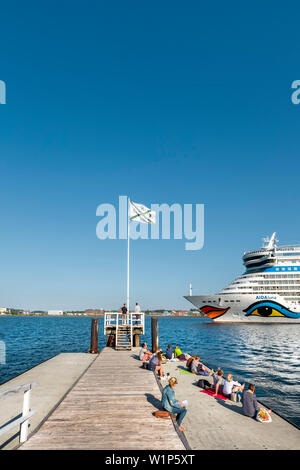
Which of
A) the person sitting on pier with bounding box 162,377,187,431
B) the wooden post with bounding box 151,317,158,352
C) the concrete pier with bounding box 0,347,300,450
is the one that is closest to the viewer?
the concrete pier with bounding box 0,347,300,450

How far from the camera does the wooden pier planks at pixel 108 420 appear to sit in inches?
230

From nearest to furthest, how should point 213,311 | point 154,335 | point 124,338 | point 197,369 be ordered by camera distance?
point 197,369 → point 124,338 → point 154,335 → point 213,311

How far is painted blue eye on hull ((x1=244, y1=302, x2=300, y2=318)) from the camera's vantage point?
6738 cm

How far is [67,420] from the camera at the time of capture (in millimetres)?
7020

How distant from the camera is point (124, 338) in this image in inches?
801

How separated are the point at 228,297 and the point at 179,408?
67320 mm

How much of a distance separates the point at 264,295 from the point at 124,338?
58.4 metres

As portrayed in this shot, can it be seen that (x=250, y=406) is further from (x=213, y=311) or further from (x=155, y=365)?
(x=213, y=311)

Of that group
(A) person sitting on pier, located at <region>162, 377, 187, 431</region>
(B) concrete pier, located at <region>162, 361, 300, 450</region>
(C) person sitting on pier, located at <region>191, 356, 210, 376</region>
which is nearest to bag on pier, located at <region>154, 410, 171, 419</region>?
(A) person sitting on pier, located at <region>162, 377, 187, 431</region>

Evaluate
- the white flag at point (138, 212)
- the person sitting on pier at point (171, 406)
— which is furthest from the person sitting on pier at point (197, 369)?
the white flag at point (138, 212)

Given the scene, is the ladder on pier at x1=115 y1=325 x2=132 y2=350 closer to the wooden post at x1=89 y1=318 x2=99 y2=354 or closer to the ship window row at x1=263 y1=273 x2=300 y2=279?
the wooden post at x1=89 y1=318 x2=99 y2=354

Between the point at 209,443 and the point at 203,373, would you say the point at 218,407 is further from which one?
the point at 203,373

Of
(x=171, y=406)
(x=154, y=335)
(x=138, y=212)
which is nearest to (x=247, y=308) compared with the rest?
(x=138, y=212)
